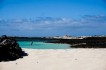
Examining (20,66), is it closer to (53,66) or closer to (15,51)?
(53,66)

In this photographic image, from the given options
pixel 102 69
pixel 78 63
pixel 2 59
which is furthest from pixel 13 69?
pixel 102 69

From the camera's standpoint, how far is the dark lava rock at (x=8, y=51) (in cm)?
1498

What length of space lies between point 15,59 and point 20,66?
2.30 m

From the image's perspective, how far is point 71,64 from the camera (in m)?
13.0

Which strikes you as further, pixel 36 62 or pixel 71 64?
pixel 36 62

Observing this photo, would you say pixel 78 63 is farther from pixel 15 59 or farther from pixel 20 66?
pixel 15 59

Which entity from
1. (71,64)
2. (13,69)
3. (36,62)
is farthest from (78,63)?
(13,69)

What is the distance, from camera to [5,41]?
53.0ft

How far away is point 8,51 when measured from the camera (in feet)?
51.0

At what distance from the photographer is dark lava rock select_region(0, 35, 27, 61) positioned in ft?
49.2

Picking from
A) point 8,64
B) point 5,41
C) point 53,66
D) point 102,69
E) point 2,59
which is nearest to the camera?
point 102,69

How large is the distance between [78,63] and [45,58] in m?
2.70

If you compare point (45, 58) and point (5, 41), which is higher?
point (5, 41)

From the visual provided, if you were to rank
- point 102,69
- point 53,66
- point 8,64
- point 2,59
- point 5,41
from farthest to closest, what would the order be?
point 5,41 < point 2,59 < point 8,64 < point 53,66 < point 102,69
